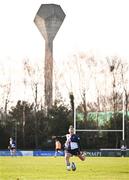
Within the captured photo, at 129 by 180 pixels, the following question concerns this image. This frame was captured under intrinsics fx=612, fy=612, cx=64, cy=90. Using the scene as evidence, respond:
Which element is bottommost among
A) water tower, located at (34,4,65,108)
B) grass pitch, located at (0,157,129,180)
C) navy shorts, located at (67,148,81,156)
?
grass pitch, located at (0,157,129,180)

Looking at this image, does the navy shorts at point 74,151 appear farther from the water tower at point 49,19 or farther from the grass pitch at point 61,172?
Result: the water tower at point 49,19

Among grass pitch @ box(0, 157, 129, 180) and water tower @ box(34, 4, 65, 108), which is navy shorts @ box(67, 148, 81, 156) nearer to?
grass pitch @ box(0, 157, 129, 180)

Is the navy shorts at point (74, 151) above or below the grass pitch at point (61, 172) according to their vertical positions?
above

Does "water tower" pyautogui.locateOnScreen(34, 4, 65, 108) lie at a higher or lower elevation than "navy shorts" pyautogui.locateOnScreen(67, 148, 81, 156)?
higher

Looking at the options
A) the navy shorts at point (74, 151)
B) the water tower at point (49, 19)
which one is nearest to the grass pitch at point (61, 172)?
the navy shorts at point (74, 151)

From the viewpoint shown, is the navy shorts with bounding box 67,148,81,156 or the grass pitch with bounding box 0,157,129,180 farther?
the navy shorts with bounding box 67,148,81,156

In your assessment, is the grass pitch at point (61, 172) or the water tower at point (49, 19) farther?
the water tower at point (49, 19)

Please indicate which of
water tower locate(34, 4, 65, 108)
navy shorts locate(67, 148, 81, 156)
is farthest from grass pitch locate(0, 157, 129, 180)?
water tower locate(34, 4, 65, 108)

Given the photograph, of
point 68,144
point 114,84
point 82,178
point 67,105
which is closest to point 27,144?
point 67,105

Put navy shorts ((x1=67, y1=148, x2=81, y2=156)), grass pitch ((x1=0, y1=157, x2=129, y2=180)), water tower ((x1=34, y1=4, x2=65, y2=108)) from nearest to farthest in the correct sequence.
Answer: grass pitch ((x1=0, y1=157, x2=129, y2=180)), navy shorts ((x1=67, y1=148, x2=81, y2=156)), water tower ((x1=34, y1=4, x2=65, y2=108))

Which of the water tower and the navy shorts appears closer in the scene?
the navy shorts

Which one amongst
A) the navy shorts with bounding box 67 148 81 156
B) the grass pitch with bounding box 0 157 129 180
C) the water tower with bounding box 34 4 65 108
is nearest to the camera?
the grass pitch with bounding box 0 157 129 180

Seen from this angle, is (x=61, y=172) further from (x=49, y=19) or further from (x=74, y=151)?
(x=49, y=19)

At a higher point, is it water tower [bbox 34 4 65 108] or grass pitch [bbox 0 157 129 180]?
water tower [bbox 34 4 65 108]
